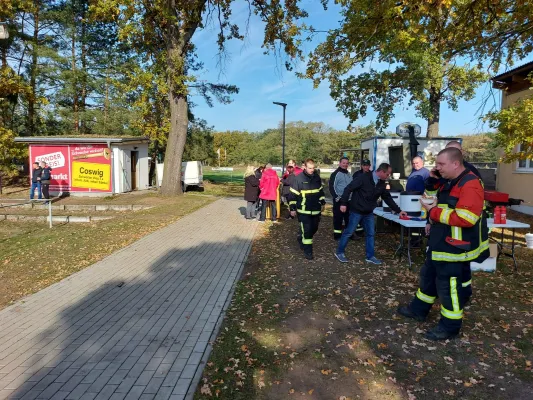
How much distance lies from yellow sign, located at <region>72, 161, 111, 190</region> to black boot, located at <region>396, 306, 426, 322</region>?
1710 cm

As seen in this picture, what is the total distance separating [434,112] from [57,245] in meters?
16.1

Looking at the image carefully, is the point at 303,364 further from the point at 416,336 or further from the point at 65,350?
the point at 65,350

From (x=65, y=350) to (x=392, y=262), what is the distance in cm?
559

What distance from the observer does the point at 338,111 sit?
16953 mm

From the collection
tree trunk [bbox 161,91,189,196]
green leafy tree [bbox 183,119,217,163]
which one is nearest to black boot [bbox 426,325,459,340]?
tree trunk [bbox 161,91,189,196]

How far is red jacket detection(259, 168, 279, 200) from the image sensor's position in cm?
1098

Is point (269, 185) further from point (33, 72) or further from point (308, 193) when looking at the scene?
point (33, 72)

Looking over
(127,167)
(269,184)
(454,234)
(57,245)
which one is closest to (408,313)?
(454,234)

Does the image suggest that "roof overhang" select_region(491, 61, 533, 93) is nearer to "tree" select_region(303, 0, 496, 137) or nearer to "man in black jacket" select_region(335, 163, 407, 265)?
"tree" select_region(303, 0, 496, 137)

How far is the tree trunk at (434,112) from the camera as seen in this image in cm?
1617

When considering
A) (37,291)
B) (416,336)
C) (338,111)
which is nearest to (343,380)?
(416,336)

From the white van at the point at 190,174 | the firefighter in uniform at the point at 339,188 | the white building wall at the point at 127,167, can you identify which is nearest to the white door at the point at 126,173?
the white building wall at the point at 127,167

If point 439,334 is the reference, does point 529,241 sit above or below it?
above

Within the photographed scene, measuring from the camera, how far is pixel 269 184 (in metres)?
11.1
